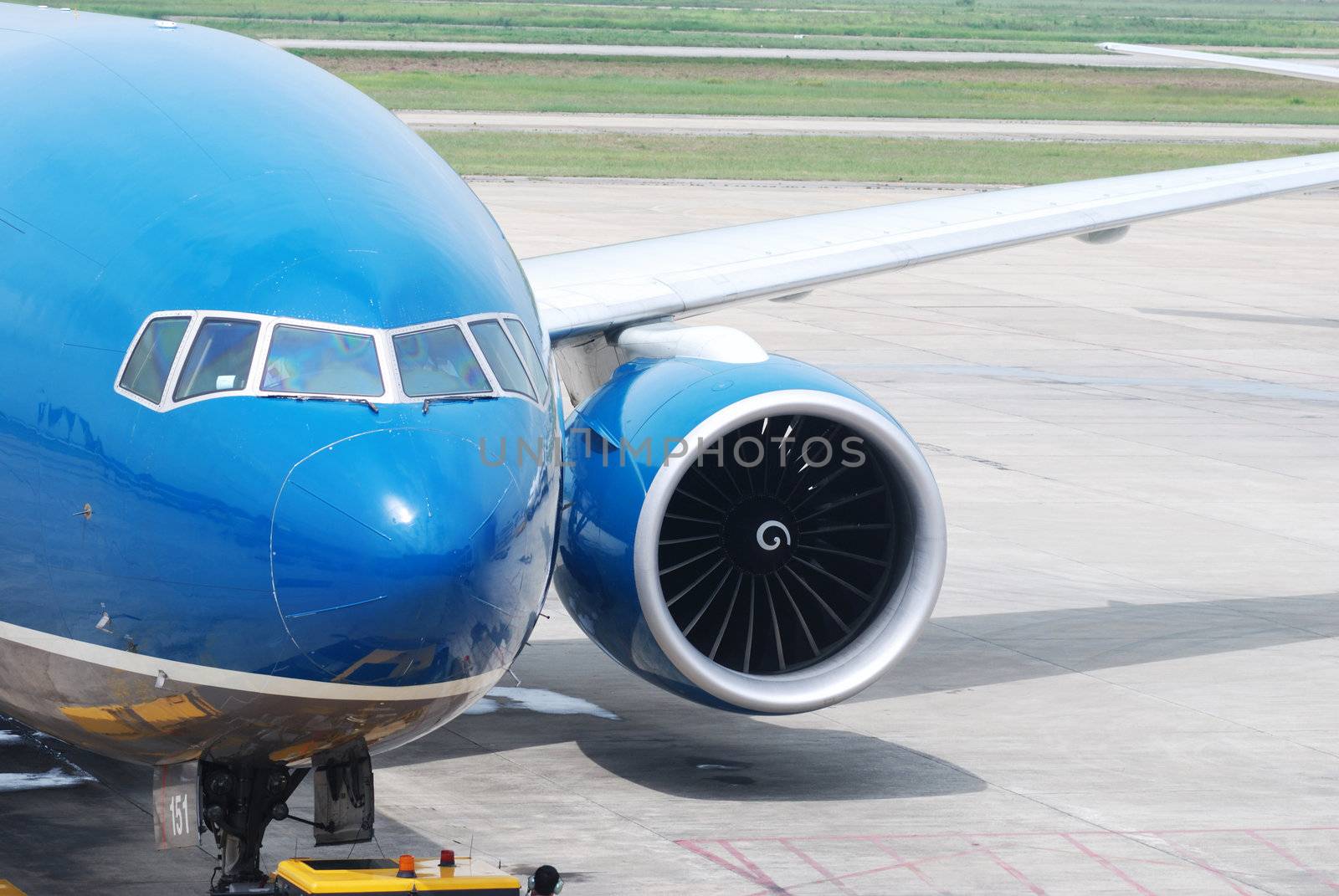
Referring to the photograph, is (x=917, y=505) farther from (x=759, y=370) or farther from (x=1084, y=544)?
(x=1084, y=544)

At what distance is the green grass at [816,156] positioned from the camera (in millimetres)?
49344

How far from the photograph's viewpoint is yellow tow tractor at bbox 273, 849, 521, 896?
830 cm

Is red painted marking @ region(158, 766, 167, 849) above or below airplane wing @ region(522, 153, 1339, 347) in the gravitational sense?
below

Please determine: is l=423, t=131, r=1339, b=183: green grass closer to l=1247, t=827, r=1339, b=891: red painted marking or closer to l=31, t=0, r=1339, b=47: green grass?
l=31, t=0, r=1339, b=47: green grass

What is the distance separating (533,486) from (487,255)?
48.4 inches

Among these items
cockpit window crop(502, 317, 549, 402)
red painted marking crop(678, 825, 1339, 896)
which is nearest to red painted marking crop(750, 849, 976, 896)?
red painted marking crop(678, 825, 1339, 896)

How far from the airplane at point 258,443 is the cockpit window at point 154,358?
0.05 feet

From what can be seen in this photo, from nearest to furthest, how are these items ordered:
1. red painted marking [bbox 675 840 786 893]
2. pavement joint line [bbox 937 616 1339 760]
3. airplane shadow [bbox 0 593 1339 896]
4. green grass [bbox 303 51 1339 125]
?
red painted marking [bbox 675 840 786 893] → airplane shadow [bbox 0 593 1339 896] → pavement joint line [bbox 937 616 1339 760] → green grass [bbox 303 51 1339 125]

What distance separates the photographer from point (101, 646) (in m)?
7.65

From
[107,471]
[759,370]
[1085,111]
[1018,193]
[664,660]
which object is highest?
[1085,111]

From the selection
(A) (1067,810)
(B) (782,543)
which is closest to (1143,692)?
(A) (1067,810)

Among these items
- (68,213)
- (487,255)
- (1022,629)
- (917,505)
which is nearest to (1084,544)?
(1022,629)

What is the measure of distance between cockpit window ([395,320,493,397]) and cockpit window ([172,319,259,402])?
58 cm
